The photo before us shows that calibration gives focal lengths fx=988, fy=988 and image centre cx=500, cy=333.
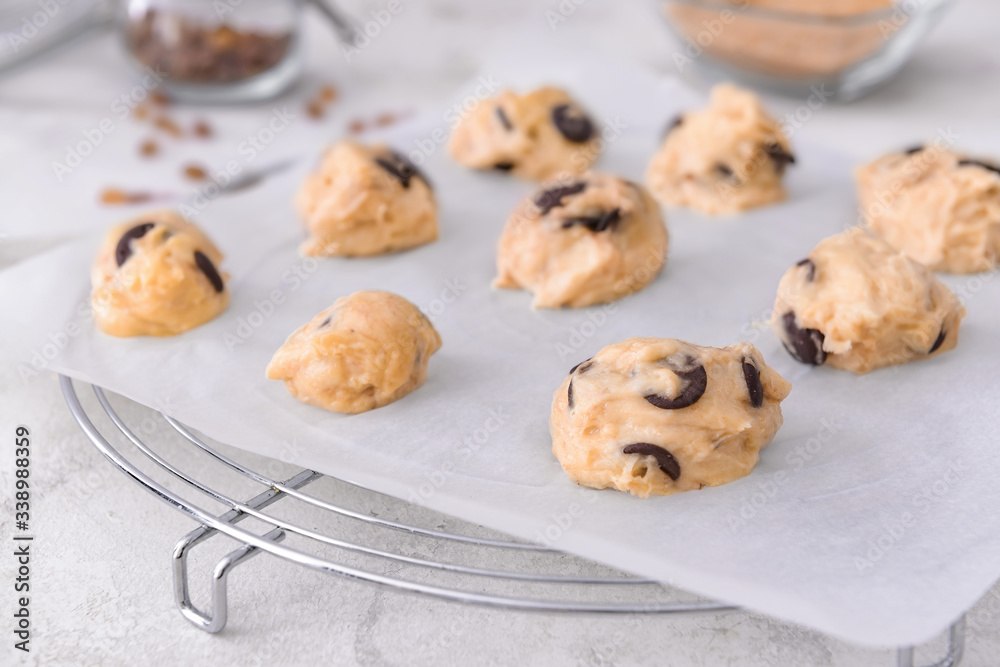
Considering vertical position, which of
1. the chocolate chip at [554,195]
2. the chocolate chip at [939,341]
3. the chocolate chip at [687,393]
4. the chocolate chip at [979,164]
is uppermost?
the chocolate chip at [979,164]

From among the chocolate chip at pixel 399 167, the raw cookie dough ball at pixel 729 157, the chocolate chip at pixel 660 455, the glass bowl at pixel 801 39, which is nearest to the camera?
the chocolate chip at pixel 660 455

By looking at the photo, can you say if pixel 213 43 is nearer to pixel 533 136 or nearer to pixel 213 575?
pixel 533 136

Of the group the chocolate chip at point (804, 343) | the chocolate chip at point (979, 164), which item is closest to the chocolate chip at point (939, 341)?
the chocolate chip at point (804, 343)

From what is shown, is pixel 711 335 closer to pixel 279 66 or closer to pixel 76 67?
pixel 279 66

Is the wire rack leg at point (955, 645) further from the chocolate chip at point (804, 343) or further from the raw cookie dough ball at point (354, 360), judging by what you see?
the raw cookie dough ball at point (354, 360)

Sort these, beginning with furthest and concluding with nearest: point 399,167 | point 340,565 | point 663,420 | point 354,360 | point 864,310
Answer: point 399,167 → point 864,310 → point 354,360 → point 663,420 → point 340,565

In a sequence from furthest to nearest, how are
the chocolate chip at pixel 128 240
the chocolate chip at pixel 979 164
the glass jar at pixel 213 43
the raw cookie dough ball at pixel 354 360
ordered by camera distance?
1. the glass jar at pixel 213 43
2. the chocolate chip at pixel 979 164
3. the chocolate chip at pixel 128 240
4. the raw cookie dough ball at pixel 354 360

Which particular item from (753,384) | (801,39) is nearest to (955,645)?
(753,384)
